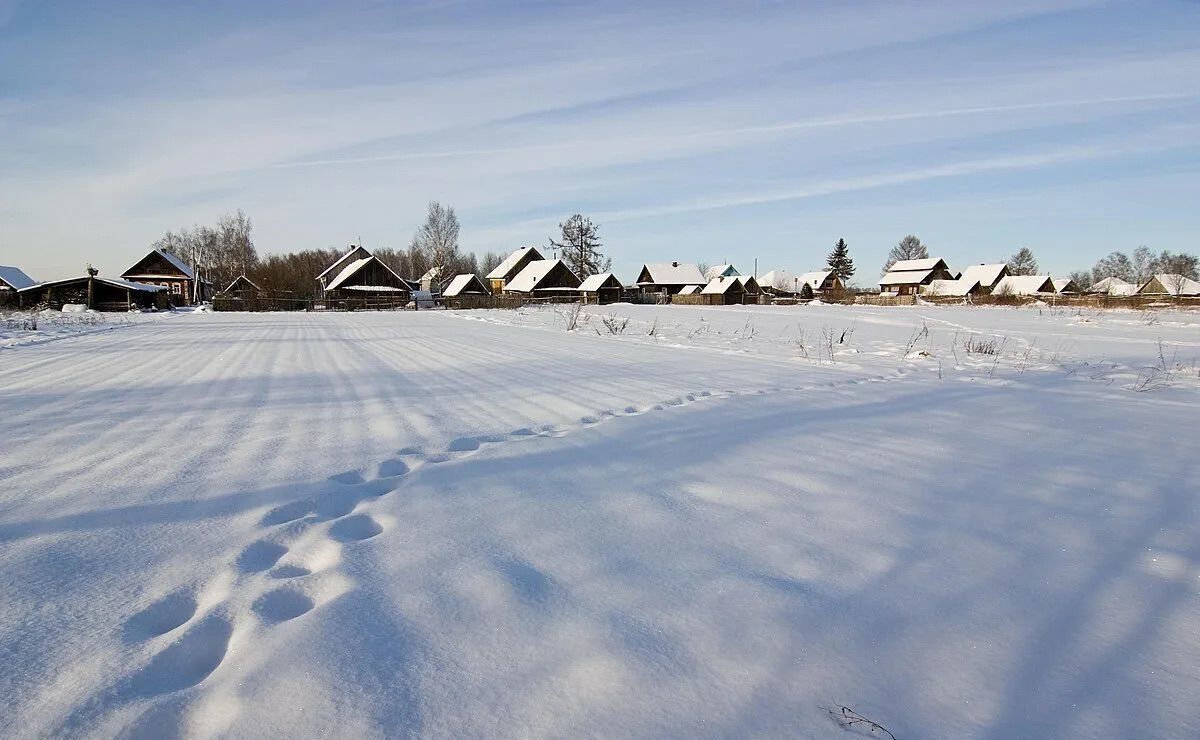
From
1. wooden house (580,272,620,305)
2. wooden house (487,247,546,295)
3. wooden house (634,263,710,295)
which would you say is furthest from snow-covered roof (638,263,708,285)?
wooden house (487,247,546,295)

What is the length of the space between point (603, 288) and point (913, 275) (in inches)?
1507

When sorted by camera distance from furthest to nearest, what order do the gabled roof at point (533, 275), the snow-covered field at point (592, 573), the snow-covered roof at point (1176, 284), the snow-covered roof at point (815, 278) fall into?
the snow-covered roof at point (815, 278)
the snow-covered roof at point (1176, 284)
the gabled roof at point (533, 275)
the snow-covered field at point (592, 573)

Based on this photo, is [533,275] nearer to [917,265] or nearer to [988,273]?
[917,265]

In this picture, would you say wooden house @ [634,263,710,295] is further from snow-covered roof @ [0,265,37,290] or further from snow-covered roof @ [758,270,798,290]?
snow-covered roof @ [0,265,37,290]

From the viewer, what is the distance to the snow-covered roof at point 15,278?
A: 36928 mm

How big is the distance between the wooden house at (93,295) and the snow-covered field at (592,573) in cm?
4287

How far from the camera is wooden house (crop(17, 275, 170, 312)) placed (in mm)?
36562

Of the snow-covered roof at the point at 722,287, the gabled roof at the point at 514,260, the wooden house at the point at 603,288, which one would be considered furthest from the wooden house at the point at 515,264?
the snow-covered roof at the point at 722,287

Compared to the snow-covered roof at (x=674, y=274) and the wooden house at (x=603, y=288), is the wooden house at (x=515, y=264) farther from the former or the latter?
the snow-covered roof at (x=674, y=274)

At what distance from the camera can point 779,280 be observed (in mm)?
84750

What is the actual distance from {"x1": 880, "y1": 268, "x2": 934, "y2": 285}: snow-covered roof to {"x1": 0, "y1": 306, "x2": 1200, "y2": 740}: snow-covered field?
2782 inches

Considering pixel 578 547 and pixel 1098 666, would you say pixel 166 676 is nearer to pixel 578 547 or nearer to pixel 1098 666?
pixel 578 547

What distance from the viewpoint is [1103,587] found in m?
1.90

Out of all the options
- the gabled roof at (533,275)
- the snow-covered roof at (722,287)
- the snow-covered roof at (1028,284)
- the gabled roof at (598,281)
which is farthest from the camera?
the snow-covered roof at (1028,284)
